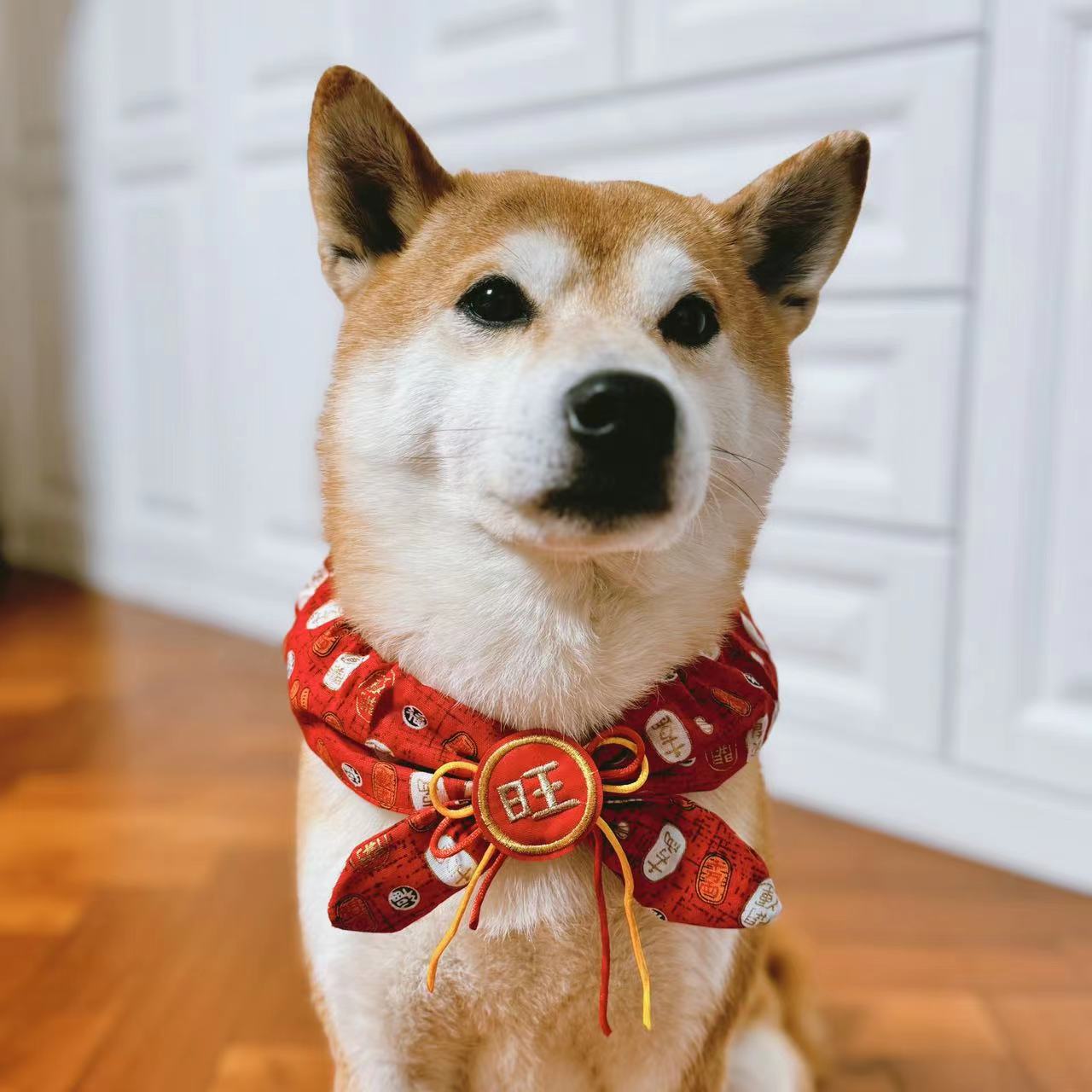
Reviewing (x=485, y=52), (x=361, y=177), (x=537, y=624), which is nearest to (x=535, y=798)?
(x=537, y=624)

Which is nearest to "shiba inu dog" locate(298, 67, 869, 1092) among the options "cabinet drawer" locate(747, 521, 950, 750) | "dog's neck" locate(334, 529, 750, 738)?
"dog's neck" locate(334, 529, 750, 738)

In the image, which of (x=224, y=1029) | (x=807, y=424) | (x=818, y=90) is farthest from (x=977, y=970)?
(x=818, y=90)

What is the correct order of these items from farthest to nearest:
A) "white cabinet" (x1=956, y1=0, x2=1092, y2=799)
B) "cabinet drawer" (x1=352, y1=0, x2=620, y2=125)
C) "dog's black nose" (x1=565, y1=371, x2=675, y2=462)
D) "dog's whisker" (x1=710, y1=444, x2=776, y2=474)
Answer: "cabinet drawer" (x1=352, y1=0, x2=620, y2=125)
"white cabinet" (x1=956, y1=0, x2=1092, y2=799)
"dog's whisker" (x1=710, y1=444, x2=776, y2=474)
"dog's black nose" (x1=565, y1=371, x2=675, y2=462)

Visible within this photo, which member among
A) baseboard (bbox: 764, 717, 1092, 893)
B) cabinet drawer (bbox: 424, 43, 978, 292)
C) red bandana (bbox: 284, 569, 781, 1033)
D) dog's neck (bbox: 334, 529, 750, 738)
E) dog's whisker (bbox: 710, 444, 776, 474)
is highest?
cabinet drawer (bbox: 424, 43, 978, 292)

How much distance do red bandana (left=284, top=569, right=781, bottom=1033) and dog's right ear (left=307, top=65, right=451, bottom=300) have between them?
0.98ft

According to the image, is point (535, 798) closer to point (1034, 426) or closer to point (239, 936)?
point (239, 936)

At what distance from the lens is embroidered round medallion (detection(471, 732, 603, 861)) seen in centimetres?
70

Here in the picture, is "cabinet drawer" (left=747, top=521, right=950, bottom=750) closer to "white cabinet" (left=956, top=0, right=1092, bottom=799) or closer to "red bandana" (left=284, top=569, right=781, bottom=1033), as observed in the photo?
A: "white cabinet" (left=956, top=0, right=1092, bottom=799)

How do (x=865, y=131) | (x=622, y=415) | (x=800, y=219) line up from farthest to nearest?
1. (x=865, y=131)
2. (x=800, y=219)
3. (x=622, y=415)

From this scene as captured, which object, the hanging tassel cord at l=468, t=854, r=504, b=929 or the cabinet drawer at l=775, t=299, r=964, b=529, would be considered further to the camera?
the cabinet drawer at l=775, t=299, r=964, b=529

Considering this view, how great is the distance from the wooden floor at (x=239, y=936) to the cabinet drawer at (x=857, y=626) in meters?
0.18

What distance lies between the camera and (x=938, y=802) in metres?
1.62

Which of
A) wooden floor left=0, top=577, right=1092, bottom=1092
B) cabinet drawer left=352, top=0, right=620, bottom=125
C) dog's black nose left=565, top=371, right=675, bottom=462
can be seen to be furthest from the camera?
cabinet drawer left=352, top=0, right=620, bottom=125

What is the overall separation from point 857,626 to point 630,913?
1.01 meters
